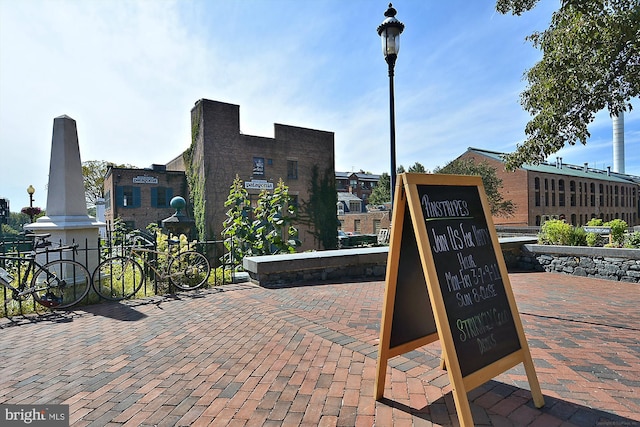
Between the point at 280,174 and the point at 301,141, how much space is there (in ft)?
11.9

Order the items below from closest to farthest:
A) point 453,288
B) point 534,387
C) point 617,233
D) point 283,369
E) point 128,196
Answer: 1. point 453,288
2. point 534,387
3. point 283,369
4. point 617,233
5. point 128,196

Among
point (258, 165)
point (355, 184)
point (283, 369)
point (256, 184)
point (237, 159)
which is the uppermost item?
point (355, 184)

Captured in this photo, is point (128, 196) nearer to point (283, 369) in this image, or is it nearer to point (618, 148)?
point (283, 369)

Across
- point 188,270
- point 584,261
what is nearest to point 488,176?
point 584,261

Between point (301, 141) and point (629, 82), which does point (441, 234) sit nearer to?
point (629, 82)

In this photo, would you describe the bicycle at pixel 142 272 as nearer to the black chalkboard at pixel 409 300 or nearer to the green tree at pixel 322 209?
the black chalkboard at pixel 409 300

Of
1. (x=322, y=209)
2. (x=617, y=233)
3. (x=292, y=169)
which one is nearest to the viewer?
(x=617, y=233)

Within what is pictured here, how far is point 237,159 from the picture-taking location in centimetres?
2475

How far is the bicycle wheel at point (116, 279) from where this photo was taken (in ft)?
18.4

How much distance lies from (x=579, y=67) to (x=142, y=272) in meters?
8.87

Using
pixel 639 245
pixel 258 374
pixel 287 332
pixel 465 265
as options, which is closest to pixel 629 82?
pixel 639 245

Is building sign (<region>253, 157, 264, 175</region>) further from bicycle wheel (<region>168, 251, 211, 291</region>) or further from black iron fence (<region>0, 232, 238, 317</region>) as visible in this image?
bicycle wheel (<region>168, 251, 211, 291</region>)

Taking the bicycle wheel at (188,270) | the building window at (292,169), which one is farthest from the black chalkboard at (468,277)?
the building window at (292,169)

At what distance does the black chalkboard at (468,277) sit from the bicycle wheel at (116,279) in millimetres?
5296
